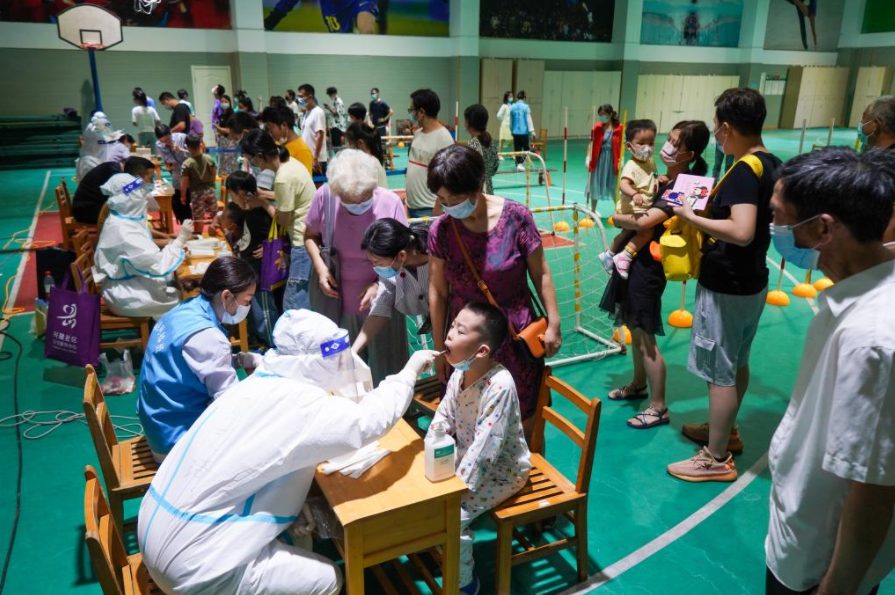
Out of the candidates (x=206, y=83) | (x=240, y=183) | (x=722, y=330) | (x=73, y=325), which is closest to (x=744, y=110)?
(x=722, y=330)

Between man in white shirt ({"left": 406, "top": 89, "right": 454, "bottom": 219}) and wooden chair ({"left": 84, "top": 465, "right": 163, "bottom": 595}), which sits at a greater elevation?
man in white shirt ({"left": 406, "top": 89, "right": 454, "bottom": 219})

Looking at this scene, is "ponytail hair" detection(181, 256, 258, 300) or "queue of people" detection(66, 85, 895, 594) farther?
"ponytail hair" detection(181, 256, 258, 300)

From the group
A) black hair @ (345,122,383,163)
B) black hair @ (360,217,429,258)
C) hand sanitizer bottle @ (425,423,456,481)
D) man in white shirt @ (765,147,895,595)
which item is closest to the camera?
man in white shirt @ (765,147,895,595)

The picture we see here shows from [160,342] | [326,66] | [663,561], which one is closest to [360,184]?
[160,342]

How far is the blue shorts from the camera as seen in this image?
62.4 ft

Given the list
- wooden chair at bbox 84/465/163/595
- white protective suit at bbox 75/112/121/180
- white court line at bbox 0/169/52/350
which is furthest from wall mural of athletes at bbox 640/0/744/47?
wooden chair at bbox 84/465/163/595

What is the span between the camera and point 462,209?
2795mm

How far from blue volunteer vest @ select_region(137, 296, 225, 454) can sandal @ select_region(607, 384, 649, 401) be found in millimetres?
2839

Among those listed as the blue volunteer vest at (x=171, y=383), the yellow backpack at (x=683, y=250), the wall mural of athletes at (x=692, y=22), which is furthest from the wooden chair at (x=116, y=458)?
the wall mural of athletes at (x=692, y=22)

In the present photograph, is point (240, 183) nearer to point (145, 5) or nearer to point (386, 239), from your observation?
point (386, 239)

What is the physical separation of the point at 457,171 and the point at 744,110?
143 cm

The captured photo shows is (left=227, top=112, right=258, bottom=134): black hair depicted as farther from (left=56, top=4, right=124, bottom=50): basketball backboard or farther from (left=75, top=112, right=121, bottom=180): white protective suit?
(left=56, top=4, right=124, bottom=50): basketball backboard

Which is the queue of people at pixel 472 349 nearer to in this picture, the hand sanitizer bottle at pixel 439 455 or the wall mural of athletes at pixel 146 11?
the hand sanitizer bottle at pixel 439 455

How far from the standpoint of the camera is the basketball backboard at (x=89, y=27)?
14.4 metres
